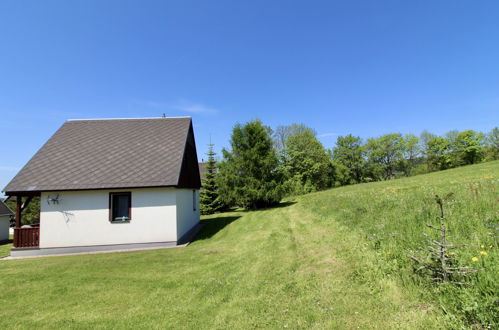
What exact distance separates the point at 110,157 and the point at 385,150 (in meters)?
54.0

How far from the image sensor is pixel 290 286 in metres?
4.51

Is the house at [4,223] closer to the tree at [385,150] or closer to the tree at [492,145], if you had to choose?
the tree at [385,150]

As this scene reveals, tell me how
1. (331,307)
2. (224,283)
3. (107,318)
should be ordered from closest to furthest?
(331,307), (107,318), (224,283)

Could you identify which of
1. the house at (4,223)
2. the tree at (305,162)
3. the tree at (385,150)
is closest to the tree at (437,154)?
the tree at (385,150)

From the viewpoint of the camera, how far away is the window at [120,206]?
33.5ft

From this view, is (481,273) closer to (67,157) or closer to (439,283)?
(439,283)

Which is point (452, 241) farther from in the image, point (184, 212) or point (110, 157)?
point (110, 157)

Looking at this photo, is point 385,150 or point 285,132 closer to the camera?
point 285,132

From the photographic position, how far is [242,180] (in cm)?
1848

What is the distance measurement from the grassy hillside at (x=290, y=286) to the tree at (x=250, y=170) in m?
10.4

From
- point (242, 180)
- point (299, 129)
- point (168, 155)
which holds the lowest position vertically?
point (242, 180)

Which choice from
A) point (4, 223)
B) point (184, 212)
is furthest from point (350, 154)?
point (4, 223)

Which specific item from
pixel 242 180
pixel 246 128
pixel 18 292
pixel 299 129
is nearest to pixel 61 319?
pixel 18 292

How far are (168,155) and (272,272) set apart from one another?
8.71m
